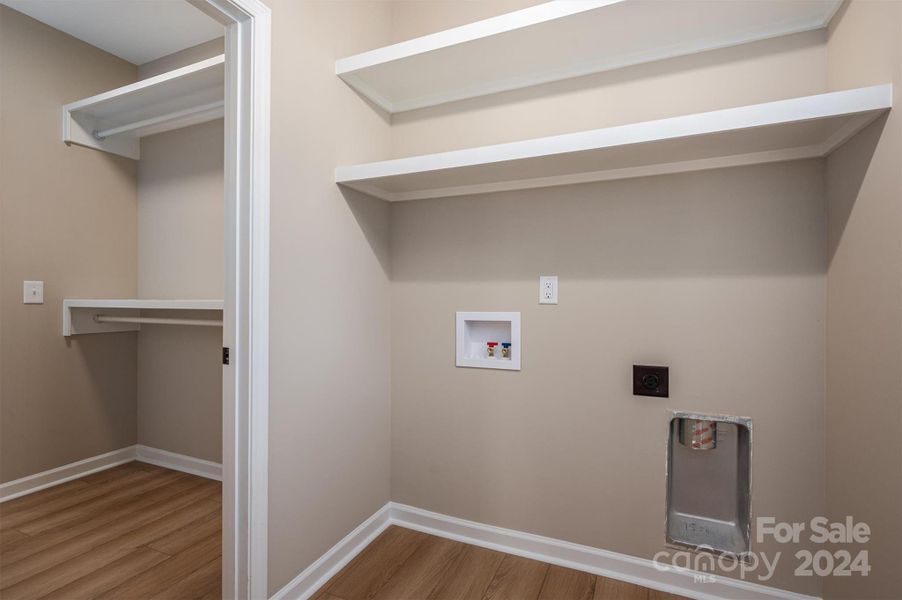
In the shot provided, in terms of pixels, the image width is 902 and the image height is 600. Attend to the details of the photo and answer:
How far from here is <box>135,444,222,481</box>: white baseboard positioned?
2.53 m

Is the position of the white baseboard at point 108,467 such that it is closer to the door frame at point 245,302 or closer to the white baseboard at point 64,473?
the white baseboard at point 64,473

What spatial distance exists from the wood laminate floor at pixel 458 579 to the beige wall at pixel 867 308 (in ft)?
2.27

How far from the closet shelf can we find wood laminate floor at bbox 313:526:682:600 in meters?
1.51

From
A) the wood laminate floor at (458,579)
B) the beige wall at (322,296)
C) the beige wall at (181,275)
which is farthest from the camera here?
the beige wall at (181,275)

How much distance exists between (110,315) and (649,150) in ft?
9.90

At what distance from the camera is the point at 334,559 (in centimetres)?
168

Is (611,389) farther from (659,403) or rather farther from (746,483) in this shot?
(746,483)

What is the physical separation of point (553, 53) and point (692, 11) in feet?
1.48

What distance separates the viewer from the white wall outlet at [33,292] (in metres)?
2.30

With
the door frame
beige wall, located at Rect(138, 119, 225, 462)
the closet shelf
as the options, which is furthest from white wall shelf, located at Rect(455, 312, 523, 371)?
beige wall, located at Rect(138, 119, 225, 462)

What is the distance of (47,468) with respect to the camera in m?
2.37

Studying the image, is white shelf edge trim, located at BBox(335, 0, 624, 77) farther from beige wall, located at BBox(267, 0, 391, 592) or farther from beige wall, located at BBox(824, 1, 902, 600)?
beige wall, located at BBox(824, 1, 902, 600)

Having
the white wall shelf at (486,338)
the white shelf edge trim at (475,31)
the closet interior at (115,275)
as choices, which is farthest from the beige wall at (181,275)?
the white wall shelf at (486,338)

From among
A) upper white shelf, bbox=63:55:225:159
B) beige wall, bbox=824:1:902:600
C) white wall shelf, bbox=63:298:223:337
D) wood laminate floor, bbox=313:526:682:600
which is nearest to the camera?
beige wall, bbox=824:1:902:600
